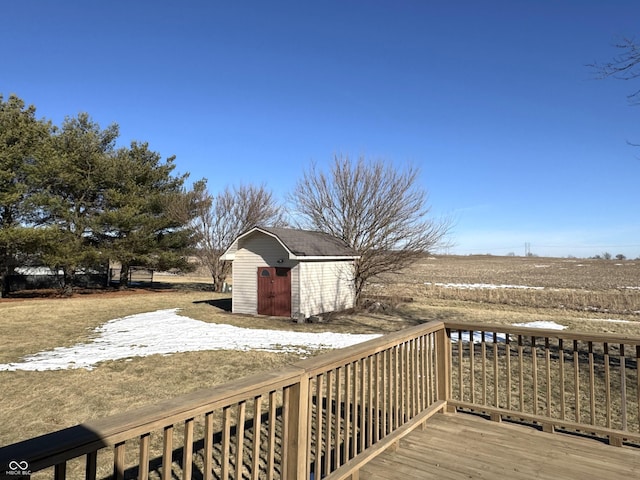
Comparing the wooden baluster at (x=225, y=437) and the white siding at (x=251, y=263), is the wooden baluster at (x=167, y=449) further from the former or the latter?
the white siding at (x=251, y=263)

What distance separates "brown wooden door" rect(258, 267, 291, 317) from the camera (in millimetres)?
13812

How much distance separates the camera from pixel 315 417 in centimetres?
281

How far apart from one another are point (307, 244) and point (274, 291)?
205cm

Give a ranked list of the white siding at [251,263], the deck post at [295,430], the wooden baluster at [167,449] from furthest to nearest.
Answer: the white siding at [251,263]
the deck post at [295,430]
the wooden baluster at [167,449]

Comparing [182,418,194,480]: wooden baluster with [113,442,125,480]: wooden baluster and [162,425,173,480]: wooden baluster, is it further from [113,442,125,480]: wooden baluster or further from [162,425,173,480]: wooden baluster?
[113,442,125,480]: wooden baluster

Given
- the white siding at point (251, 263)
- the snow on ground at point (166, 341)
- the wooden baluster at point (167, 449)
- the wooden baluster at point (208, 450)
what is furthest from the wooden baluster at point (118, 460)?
the white siding at point (251, 263)

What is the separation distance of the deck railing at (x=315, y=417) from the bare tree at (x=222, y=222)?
1809cm

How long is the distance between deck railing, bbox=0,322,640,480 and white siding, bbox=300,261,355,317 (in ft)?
27.3

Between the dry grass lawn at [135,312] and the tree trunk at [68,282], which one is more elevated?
the tree trunk at [68,282]

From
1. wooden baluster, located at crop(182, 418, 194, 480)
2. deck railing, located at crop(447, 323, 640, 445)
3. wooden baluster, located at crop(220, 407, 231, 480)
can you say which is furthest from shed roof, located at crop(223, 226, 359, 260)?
wooden baluster, located at crop(182, 418, 194, 480)

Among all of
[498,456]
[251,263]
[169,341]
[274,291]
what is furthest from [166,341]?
[498,456]

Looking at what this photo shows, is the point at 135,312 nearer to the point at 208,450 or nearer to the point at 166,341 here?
the point at 166,341

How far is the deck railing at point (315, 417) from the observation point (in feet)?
4.60

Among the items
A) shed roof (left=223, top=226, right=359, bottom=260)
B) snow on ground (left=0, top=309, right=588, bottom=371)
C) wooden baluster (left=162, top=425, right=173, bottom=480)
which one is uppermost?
shed roof (left=223, top=226, right=359, bottom=260)
